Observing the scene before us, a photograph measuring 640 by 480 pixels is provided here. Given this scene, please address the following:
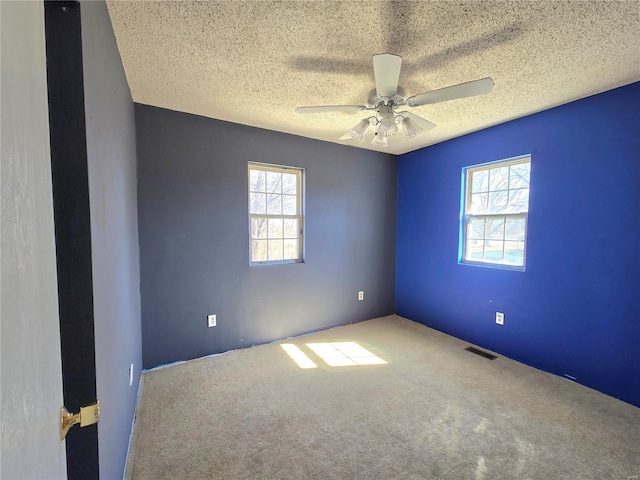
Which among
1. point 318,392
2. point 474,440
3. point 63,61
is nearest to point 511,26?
point 63,61

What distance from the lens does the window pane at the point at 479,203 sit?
3.15 metres

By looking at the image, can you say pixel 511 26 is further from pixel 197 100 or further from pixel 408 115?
pixel 197 100

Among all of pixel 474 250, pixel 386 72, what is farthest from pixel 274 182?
pixel 474 250

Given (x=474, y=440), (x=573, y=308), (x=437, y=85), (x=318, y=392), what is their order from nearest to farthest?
1. (x=474, y=440)
2. (x=437, y=85)
3. (x=318, y=392)
4. (x=573, y=308)

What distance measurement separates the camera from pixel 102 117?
125cm

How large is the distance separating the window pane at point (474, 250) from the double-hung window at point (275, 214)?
6.64 ft

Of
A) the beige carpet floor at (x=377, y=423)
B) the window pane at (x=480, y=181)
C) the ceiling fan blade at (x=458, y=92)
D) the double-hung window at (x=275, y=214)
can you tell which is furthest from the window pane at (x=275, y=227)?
the window pane at (x=480, y=181)

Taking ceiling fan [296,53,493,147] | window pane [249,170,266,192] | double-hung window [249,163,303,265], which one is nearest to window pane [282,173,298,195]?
double-hung window [249,163,303,265]

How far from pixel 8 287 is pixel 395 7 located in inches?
70.2

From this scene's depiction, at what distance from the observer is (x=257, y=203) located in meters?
3.17

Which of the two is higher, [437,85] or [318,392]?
[437,85]

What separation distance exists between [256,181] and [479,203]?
2.58m

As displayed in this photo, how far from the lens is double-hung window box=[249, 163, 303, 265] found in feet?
10.3

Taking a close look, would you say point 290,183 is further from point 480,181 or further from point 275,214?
point 480,181
